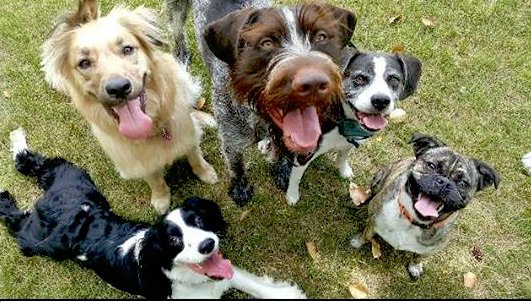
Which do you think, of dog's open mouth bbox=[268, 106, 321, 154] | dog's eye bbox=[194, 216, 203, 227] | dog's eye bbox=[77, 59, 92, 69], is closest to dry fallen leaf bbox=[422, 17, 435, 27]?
dog's open mouth bbox=[268, 106, 321, 154]

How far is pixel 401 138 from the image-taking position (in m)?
5.47

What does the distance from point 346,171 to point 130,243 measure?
2054 millimetres

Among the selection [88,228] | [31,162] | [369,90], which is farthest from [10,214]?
[369,90]

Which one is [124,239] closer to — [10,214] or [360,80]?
[10,214]

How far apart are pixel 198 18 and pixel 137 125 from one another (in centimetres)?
120

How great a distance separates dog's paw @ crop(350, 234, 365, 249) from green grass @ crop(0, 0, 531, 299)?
7cm

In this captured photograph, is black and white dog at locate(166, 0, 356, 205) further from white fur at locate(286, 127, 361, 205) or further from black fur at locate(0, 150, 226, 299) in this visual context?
black fur at locate(0, 150, 226, 299)

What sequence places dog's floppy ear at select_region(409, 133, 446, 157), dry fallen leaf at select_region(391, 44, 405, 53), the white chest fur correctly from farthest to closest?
1. dry fallen leaf at select_region(391, 44, 405, 53)
2. the white chest fur
3. dog's floppy ear at select_region(409, 133, 446, 157)

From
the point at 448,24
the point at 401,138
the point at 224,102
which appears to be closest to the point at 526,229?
the point at 401,138

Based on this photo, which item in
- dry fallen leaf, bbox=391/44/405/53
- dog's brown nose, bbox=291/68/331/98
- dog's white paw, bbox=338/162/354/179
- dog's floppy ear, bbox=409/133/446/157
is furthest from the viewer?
dry fallen leaf, bbox=391/44/405/53

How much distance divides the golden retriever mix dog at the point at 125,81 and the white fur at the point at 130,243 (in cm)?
57

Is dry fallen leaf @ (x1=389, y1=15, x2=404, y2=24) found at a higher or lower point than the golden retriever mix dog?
lower

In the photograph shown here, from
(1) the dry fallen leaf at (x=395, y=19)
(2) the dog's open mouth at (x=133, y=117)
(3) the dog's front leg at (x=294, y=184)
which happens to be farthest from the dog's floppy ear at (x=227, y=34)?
(1) the dry fallen leaf at (x=395, y=19)

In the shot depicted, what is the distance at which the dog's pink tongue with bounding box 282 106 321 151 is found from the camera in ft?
11.4
